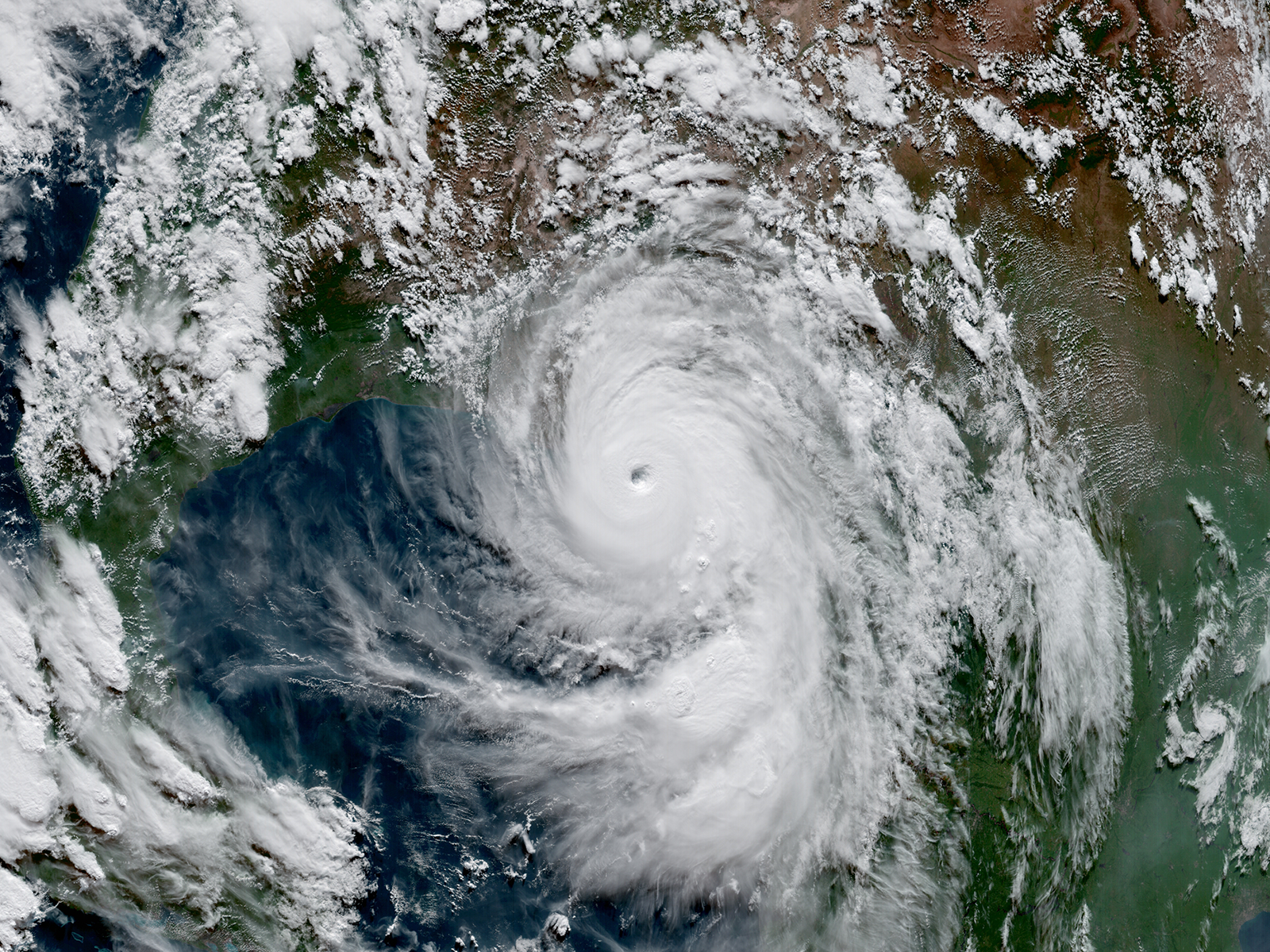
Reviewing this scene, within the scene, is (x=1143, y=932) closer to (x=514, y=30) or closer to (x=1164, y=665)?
(x=1164, y=665)

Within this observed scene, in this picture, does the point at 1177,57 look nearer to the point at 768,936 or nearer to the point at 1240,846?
the point at 1240,846

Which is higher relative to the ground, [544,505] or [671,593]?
[544,505]

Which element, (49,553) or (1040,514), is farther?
(1040,514)

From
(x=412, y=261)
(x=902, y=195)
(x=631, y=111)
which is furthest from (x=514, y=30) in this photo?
(x=902, y=195)

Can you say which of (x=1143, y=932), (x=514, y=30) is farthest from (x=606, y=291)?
(x=1143, y=932)

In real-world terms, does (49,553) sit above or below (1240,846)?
below

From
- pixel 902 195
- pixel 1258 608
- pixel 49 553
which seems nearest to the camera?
pixel 49 553

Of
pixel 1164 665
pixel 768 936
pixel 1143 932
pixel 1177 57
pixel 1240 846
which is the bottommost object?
pixel 768 936

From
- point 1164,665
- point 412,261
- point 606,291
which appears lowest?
point 1164,665

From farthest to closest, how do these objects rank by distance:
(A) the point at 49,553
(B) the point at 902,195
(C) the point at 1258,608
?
(C) the point at 1258,608 < (B) the point at 902,195 < (A) the point at 49,553
